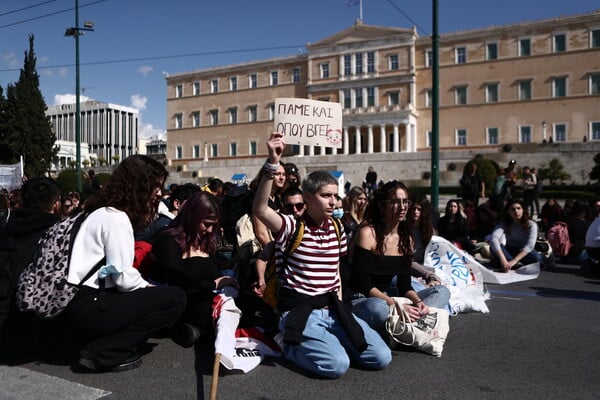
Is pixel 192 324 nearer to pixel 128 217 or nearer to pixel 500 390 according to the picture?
pixel 128 217

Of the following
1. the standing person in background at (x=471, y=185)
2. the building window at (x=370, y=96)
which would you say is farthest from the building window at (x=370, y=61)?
the standing person in background at (x=471, y=185)

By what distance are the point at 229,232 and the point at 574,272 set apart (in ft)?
17.9

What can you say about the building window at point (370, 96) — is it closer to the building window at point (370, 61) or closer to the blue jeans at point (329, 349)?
the building window at point (370, 61)

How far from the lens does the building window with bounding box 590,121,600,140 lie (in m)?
38.8

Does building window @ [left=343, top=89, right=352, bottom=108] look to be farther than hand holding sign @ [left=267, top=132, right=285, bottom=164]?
Yes

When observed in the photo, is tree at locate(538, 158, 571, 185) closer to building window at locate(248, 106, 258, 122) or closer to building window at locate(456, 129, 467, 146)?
building window at locate(456, 129, 467, 146)

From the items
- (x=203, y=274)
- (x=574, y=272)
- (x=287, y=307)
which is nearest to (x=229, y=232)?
(x=203, y=274)

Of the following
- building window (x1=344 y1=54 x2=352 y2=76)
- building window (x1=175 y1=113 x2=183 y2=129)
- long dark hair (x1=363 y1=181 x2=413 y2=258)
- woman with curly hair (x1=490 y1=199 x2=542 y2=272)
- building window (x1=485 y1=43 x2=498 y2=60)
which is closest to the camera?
long dark hair (x1=363 y1=181 x2=413 y2=258)

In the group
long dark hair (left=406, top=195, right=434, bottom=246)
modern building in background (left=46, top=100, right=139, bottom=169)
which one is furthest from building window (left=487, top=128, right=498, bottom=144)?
modern building in background (left=46, top=100, right=139, bottom=169)

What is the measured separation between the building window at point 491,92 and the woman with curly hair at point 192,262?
142 feet

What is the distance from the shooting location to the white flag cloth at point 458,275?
5066mm

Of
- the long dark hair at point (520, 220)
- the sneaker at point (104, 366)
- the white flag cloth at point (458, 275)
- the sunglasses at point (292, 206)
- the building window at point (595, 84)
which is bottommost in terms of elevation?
the sneaker at point (104, 366)

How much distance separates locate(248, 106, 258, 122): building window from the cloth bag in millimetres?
51181

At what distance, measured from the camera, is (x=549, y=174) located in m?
30.5
